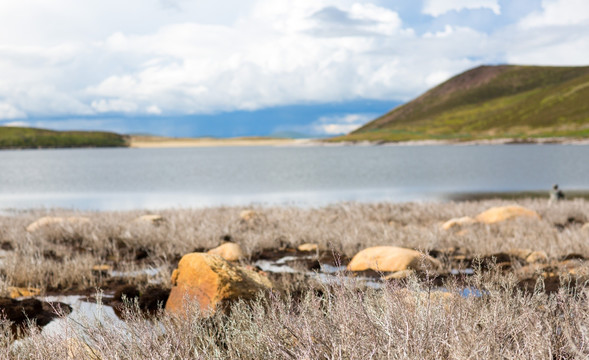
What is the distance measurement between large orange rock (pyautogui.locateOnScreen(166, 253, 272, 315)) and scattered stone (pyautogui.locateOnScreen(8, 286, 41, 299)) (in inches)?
91.8

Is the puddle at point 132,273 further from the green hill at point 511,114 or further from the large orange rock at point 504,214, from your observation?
the green hill at point 511,114

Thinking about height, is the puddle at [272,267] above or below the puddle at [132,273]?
below

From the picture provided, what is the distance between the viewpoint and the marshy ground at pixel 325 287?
3.14 m

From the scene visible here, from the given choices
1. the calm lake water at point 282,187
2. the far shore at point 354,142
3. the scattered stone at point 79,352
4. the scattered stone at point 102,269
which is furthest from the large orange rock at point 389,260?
the far shore at point 354,142

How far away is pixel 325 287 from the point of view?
4148 mm

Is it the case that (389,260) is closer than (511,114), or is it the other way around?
(389,260)

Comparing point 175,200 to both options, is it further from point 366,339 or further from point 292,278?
point 366,339

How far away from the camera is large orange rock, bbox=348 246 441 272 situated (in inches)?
291

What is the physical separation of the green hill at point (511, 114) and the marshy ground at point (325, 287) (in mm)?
118619

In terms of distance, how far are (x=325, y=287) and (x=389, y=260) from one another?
12.0 ft

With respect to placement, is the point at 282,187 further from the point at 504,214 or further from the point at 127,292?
the point at 127,292

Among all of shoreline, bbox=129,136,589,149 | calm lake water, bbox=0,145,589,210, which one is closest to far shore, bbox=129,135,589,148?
shoreline, bbox=129,136,589,149

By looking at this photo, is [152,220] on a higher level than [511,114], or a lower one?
lower

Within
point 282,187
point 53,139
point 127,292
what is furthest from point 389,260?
point 53,139
